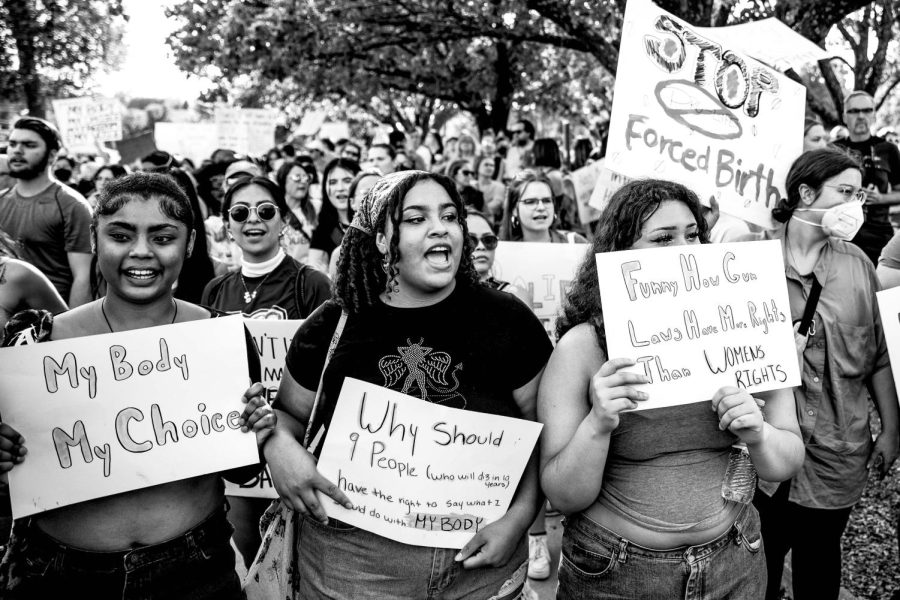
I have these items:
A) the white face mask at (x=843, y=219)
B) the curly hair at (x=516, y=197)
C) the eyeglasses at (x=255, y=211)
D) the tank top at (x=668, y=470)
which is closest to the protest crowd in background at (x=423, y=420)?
the tank top at (x=668, y=470)

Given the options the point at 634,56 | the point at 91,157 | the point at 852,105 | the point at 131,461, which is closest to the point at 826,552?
the point at 634,56

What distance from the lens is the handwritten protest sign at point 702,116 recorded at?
10.5 feet

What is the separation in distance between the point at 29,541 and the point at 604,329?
1698 millimetres

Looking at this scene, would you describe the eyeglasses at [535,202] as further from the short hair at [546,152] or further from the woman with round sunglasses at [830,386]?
the short hair at [546,152]

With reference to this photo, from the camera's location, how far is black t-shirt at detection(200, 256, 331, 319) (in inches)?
132

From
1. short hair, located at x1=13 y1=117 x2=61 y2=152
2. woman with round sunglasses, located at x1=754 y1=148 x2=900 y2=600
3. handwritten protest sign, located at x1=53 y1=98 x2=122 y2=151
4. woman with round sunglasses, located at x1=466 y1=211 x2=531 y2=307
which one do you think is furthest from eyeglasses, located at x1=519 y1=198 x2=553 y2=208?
handwritten protest sign, located at x1=53 y1=98 x2=122 y2=151

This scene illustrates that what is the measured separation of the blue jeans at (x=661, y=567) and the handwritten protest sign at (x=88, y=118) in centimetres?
1252

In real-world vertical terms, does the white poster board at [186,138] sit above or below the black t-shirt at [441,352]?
below

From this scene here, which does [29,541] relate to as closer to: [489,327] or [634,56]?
[489,327]

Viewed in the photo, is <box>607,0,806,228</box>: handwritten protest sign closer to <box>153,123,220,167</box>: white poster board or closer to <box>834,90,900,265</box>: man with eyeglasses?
<box>834,90,900,265</box>: man with eyeglasses

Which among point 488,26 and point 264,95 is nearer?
point 488,26

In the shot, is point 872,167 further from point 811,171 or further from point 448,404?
point 448,404

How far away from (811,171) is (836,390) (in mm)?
867

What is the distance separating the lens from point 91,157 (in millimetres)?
15078
